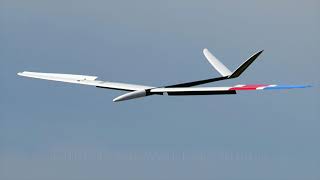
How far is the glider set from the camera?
126 ft

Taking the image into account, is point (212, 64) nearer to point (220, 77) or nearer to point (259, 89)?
point (220, 77)

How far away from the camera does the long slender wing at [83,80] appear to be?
140ft

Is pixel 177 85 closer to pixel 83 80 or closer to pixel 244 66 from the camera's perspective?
pixel 244 66

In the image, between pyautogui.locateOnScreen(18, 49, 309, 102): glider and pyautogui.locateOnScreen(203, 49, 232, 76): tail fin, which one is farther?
pyautogui.locateOnScreen(203, 49, 232, 76): tail fin

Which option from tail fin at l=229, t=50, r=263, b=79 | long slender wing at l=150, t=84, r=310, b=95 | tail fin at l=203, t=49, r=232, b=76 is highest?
tail fin at l=203, t=49, r=232, b=76

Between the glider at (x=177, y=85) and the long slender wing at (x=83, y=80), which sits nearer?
the glider at (x=177, y=85)

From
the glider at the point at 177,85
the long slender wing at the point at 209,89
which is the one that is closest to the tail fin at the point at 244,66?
the glider at the point at 177,85

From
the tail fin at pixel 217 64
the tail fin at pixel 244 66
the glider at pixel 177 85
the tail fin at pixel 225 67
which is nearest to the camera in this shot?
the glider at pixel 177 85

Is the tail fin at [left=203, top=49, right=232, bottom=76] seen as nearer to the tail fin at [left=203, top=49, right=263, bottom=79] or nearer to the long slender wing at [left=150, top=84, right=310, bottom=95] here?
the tail fin at [left=203, top=49, right=263, bottom=79]

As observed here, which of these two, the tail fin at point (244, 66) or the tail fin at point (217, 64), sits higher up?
the tail fin at point (217, 64)

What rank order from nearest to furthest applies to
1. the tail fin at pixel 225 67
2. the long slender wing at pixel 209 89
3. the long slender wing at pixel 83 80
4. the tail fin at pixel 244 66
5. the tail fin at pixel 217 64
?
the long slender wing at pixel 209 89, the tail fin at pixel 244 66, the tail fin at pixel 225 67, the long slender wing at pixel 83 80, the tail fin at pixel 217 64

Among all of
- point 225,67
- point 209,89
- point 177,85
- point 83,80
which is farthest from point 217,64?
point 83,80

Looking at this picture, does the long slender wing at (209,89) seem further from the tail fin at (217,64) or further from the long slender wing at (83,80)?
the tail fin at (217,64)

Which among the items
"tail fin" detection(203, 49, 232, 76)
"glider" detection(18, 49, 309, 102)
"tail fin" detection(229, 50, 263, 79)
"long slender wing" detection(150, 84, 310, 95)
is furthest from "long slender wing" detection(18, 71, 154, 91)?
"tail fin" detection(203, 49, 232, 76)
